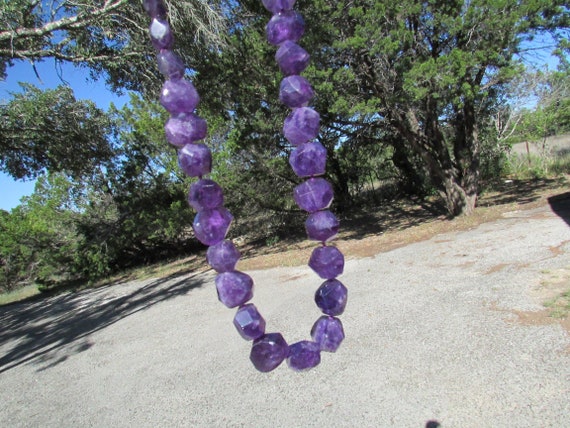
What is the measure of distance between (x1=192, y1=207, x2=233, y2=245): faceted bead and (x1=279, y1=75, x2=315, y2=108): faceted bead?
1.33 ft

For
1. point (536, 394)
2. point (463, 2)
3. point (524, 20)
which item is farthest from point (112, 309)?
point (524, 20)

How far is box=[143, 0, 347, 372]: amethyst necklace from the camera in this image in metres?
1.14

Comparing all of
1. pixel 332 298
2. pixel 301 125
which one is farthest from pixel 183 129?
pixel 332 298

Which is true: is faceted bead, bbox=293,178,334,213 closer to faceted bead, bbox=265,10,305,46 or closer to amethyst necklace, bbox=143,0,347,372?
amethyst necklace, bbox=143,0,347,372

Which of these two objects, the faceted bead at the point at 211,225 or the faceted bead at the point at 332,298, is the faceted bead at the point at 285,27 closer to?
the faceted bead at the point at 211,225

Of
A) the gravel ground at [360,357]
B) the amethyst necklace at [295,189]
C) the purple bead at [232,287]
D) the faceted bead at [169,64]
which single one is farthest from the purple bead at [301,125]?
the gravel ground at [360,357]

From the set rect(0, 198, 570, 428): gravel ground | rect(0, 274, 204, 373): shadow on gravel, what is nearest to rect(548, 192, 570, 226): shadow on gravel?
rect(0, 198, 570, 428): gravel ground

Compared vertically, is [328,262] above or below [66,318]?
above

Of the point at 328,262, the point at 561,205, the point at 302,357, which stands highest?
the point at 328,262

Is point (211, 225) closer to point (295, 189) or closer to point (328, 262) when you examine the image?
point (295, 189)

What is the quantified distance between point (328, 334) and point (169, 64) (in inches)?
37.9

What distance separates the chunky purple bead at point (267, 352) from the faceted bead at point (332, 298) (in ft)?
0.64

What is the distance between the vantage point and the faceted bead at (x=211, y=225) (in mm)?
1164

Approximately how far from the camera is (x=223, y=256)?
3.88 feet
